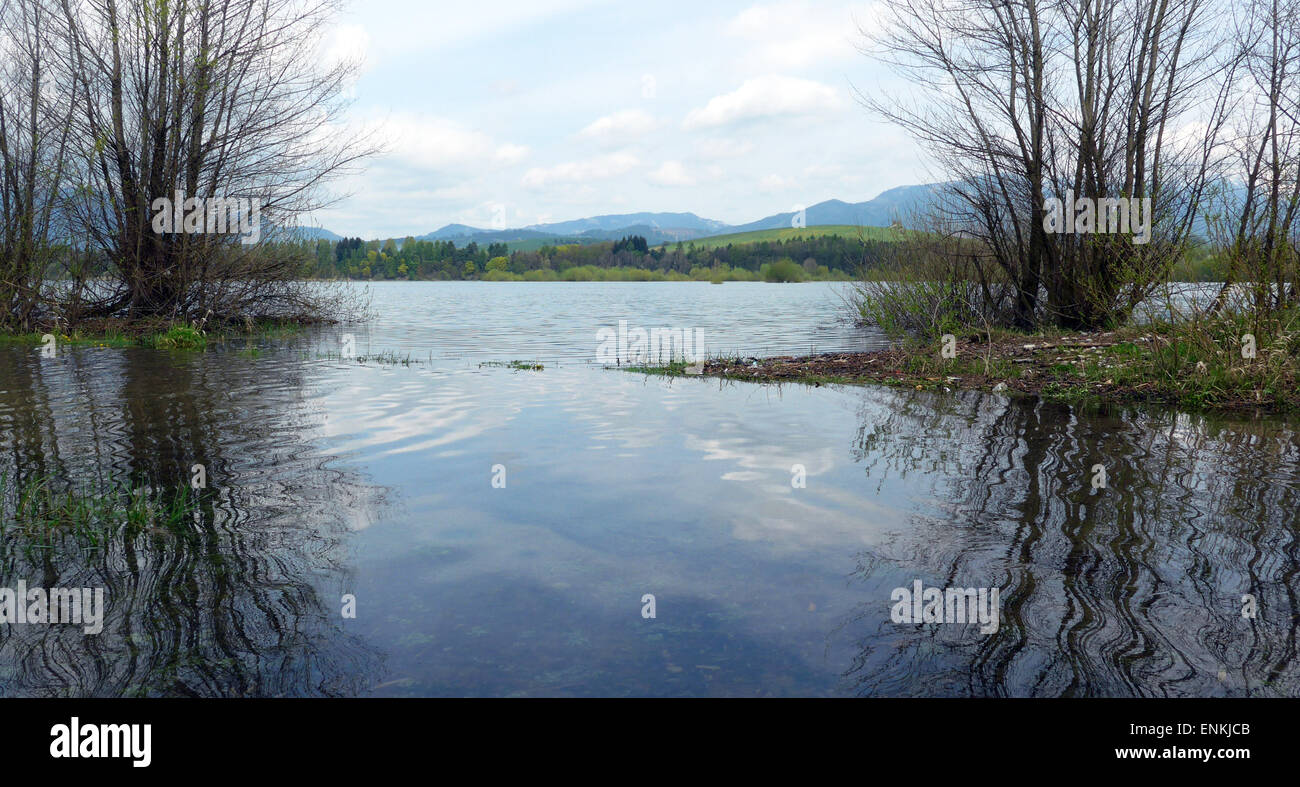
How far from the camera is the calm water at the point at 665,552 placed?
12.0 ft

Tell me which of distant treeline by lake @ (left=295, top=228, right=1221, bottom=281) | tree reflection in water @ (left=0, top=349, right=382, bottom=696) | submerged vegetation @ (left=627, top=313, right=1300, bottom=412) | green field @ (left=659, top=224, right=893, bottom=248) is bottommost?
tree reflection in water @ (left=0, top=349, right=382, bottom=696)

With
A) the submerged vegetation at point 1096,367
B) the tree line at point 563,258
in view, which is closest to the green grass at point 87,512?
the submerged vegetation at point 1096,367

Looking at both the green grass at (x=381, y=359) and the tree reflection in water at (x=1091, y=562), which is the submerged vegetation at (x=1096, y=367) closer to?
the tree reflection in water at (x=1091, y=562)

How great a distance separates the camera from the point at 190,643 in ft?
12.7

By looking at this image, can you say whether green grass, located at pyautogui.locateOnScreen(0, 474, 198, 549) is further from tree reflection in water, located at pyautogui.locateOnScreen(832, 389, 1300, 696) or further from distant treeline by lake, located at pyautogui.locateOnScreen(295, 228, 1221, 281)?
distant treeline by lake, located at pyautogui.locateOnScreen(295, 228, 1221, 281)

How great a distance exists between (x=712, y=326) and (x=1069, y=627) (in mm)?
28063

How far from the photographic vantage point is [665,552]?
5.19m

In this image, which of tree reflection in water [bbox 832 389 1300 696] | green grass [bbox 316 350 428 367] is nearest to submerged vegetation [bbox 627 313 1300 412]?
tree reflection in water [bbox 832 389 1300 696]

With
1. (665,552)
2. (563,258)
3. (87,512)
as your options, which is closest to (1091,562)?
(665,552)

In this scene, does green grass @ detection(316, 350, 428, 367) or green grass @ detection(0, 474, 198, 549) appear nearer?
green grass @ detection(0, 474, 198, 549)

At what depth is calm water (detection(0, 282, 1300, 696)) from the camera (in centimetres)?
366

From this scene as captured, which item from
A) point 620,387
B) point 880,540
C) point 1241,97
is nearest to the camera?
point 880,540
